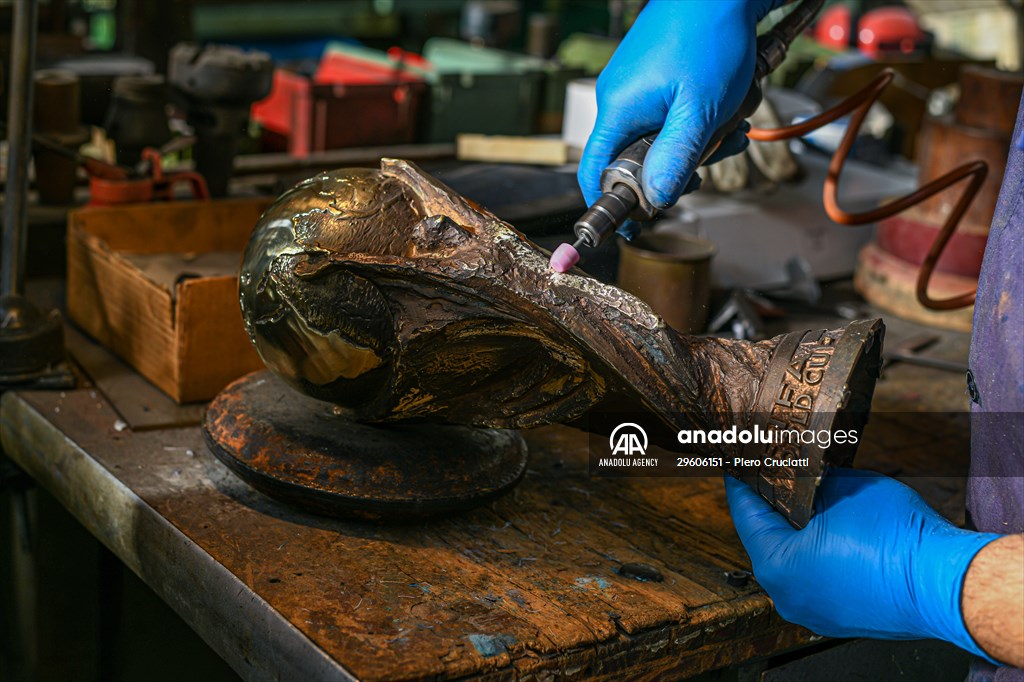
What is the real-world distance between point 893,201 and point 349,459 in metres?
1.37

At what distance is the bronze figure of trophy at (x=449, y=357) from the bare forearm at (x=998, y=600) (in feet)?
0.63

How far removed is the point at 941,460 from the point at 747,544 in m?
0.66

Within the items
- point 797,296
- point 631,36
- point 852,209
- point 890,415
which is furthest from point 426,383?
point 852,209

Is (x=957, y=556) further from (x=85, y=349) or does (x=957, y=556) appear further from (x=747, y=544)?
(x=85, y=349)

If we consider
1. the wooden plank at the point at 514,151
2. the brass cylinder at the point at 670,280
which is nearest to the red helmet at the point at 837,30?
the wooden plank at the point at 514,151

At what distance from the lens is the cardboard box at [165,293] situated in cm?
171

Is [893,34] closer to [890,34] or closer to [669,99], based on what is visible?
[890,34]

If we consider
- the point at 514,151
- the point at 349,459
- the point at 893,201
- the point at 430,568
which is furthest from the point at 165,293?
the point at 893,201

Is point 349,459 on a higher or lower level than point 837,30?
lower

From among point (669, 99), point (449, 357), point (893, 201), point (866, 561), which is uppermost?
point (669, 99)

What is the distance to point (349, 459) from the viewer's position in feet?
4.45

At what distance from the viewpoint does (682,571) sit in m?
1.35

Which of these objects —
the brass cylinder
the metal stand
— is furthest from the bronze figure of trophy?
the brass cylinder

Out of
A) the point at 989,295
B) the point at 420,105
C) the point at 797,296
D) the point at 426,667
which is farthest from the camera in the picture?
the point at 420,105
